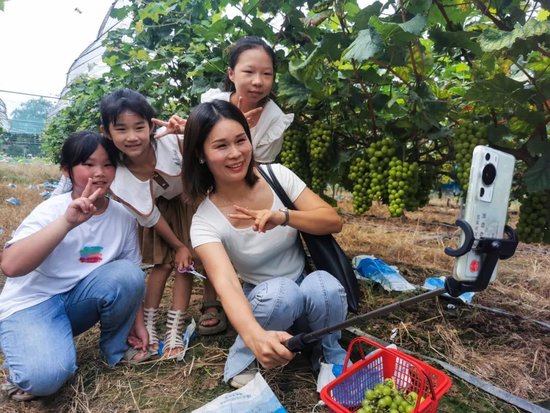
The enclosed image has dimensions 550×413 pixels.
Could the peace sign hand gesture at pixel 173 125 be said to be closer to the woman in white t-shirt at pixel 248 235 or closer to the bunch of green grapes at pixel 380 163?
the woman in white t-shirt at pixel 248 235

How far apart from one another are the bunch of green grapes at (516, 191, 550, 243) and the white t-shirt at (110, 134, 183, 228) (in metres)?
1.67

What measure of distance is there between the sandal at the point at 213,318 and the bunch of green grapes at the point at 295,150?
0.97m

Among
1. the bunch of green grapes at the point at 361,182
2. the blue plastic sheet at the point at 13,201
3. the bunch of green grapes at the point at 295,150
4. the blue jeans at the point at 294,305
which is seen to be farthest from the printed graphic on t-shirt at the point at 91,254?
the blue plastic sheet at the point at 13,201

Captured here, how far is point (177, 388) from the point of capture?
1.93 metres

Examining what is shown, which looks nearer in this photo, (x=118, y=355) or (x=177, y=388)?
(x=177, y=388)

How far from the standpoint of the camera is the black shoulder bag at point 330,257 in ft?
6.36

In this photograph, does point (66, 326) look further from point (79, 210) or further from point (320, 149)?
point (320, 149)

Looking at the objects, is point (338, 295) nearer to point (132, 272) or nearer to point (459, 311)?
point (132, 272)

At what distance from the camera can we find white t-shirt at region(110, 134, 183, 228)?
2.08 m

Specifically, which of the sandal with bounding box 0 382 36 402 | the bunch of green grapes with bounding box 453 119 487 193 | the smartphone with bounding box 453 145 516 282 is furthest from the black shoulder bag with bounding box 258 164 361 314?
the sandal with bounding box 0 382 36 402

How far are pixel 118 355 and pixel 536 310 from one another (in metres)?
2.59

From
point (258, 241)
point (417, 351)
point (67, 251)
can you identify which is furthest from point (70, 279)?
point (417, 351)

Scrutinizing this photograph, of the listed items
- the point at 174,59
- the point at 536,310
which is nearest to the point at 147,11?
the point at 174,59

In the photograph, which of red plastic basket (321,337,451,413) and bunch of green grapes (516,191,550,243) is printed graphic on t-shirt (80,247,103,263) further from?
bunch of green grapes (516,191,550,243)
